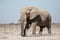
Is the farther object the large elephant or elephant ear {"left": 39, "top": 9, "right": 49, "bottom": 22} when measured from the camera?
elephant ear {"left": 39, "top": 9, "right": 49, "bottom": 22}

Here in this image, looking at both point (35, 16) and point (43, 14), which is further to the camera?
point (43, 14)

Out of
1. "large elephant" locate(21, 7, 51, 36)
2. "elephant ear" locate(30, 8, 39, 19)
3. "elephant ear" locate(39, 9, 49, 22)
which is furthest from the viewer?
"elephant ear" locate(39, 9, 49, 22)

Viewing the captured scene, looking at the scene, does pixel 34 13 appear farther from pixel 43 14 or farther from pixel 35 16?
pixel 43 14

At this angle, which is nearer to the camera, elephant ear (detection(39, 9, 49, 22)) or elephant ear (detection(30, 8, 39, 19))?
elephant ear (detection(30, 8, 39, 19))

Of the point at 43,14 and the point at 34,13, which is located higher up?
the point at 34,13

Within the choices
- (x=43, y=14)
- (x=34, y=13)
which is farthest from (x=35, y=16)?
(x=43, y=14)

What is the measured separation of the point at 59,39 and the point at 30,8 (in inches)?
124

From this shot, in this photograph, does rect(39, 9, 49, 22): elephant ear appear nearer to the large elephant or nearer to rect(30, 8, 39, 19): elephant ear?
the large elephant

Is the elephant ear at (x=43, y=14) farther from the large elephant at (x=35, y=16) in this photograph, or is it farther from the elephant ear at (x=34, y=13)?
the elephant ear at (x=34, y=13)

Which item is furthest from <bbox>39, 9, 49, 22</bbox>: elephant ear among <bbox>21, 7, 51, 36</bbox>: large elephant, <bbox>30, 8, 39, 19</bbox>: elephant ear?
<bbox>30, 8, 39, 19</bbox>: elephant ear

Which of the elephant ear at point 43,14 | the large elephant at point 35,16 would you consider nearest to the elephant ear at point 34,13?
the large elephant at point 35,16

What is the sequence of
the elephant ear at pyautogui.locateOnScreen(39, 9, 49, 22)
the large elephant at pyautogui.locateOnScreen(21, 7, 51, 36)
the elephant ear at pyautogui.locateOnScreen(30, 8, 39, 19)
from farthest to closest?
1. the elephant ear at pyautogui.locateOnScreen(39, 9, 49, 22)
2. the elephant ear at pyautogui.locateOnScreen(30, 8, 39, 19)
3. the large elephant at pyautogui.locateOnScreen(21, 7, 51, 36)

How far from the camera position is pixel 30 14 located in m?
17.3

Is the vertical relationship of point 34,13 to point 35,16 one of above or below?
above
